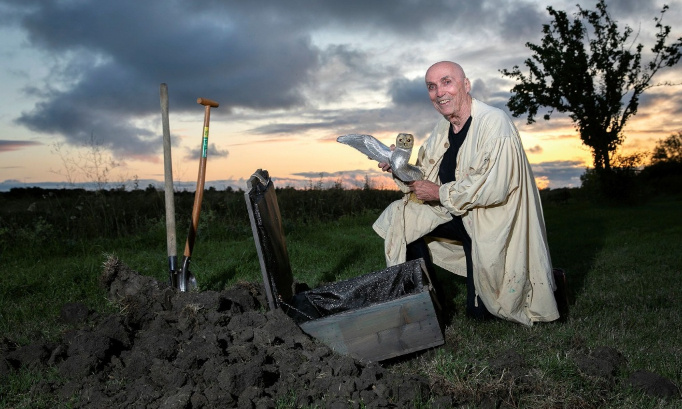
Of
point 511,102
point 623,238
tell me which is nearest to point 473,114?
point 623,238

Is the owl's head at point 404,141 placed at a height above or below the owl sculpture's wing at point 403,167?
above

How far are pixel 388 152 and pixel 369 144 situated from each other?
0.15 metres

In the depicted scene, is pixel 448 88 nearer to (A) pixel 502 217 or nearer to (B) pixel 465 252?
(A) pixel 502 217

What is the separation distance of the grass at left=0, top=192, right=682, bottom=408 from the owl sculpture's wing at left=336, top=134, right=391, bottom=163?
131cm

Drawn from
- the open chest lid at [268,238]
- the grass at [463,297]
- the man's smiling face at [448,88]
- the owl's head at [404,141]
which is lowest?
the grass at [463,297]

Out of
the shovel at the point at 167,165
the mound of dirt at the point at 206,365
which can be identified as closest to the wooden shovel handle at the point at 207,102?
the shovel at the point at 167,165

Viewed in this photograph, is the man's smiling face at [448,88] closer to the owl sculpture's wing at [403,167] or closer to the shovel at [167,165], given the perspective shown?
the owl sculpture's wing at [403,167]

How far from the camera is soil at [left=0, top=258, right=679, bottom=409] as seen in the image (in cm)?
313

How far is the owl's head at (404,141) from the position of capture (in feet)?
13.6

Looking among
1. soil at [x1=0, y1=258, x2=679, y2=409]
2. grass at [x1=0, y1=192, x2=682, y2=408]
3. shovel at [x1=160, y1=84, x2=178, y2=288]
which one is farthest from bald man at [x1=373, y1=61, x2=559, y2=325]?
shovel at [x1=160, y1=84, x2=178, y2=288]

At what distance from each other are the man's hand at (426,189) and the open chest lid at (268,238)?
3.38 feet

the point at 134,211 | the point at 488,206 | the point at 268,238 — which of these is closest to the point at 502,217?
the point at 488,206

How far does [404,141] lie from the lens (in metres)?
4.15

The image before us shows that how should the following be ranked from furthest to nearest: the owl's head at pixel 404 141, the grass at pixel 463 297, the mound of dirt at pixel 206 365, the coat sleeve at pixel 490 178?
1. the coat sleeve at pixel 490 178
2. the owl's head at pixel 404 141
3. the grass at pixel 463 297
4. the mound of dirt at pixel 206 365
